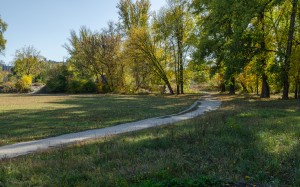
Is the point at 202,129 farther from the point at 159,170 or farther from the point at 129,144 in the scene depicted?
the point at 159,170

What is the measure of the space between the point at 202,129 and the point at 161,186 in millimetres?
5362

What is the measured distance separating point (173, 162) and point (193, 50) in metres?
37.4

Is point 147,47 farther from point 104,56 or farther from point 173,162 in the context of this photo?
point 173,162

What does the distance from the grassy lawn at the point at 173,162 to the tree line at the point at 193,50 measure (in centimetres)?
1574

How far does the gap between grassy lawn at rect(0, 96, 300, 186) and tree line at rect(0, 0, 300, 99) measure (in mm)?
15741

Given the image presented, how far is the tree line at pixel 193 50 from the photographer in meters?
24.3

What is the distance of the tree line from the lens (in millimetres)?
24297

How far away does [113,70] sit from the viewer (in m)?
55.5

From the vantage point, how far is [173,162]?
6.61 m

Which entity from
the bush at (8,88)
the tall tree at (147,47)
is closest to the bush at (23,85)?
the bush at (8,88)

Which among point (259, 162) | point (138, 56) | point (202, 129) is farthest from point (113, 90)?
point (259, 162)

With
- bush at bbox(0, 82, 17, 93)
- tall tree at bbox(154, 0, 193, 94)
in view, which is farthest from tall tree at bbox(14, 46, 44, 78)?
tall tree at bbox(154, 0, 193, 94)

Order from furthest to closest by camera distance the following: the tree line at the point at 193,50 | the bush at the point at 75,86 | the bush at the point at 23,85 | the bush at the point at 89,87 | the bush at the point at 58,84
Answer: the bush at the point at 23,85, the bush at the point at 58,84, the bush at the point at 75,86, the bush at the point at 89,87, the tree line at the point at 193,50

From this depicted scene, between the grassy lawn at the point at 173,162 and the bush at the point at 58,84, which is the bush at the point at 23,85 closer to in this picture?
the bush at the point at 58,84
